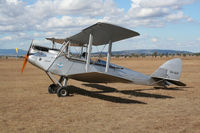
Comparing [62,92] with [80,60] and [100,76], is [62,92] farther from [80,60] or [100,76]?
[100,76]

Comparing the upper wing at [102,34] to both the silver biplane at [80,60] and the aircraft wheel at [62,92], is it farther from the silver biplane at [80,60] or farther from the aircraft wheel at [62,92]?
the aircraft wheel at [62,92]

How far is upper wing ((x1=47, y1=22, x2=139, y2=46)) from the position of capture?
7453mm

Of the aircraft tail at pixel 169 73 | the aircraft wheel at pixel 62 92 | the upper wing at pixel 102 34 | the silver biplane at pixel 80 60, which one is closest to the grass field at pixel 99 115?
the aircraft wheel at pixel 62 92

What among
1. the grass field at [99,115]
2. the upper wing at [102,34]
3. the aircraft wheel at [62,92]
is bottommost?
the grass field at [99,115]

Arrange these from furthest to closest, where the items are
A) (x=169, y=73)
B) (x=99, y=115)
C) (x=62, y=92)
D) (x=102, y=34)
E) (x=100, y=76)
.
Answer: (x=169, y=73)
(x=62, y=92)
(x=102, y=34)
(x=100, y=76)
(x=99, y=115)

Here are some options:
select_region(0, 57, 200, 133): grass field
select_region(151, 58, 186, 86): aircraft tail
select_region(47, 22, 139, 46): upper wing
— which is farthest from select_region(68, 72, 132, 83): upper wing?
select_region(151, 58, 186, 86): aircraft tail

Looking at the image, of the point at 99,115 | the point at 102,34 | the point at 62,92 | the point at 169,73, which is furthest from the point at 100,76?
the point at 169,73

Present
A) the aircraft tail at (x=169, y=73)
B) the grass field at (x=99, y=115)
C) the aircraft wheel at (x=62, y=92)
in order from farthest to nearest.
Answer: the aircraft tail at (x=169, y=73)
the aircraft wheel at (x=62, y=92)
the grass field at (x=99, y=115)

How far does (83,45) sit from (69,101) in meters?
2.99

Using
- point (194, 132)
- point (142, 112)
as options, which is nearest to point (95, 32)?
point (142, 112)

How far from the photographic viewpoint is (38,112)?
6.32 metres

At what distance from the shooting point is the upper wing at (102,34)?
293 inches

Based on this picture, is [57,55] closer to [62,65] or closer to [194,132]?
[62,65]

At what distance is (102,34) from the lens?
27.2 ft
